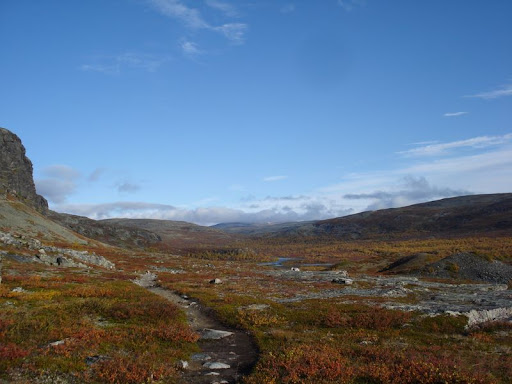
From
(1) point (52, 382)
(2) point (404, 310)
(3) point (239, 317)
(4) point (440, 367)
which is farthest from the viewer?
(2) point (404, 310)

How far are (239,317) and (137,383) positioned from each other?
40.6 ft

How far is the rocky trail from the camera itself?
14972 millimetres

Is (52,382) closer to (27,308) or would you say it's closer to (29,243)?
(27,308)

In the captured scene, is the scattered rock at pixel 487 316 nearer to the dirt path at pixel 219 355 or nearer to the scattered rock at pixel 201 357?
the dirt path at pixel 219 355

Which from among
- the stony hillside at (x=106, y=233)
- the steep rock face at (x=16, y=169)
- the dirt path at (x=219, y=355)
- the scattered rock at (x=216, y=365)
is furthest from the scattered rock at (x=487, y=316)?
the stony hillside at (x=106, y=233)

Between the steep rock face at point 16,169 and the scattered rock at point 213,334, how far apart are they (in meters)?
121

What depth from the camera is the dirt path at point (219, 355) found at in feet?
49.2

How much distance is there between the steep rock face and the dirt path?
120m

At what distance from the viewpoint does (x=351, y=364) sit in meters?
15.6

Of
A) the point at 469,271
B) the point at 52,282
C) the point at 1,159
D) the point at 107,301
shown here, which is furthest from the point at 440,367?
the point at 1,159

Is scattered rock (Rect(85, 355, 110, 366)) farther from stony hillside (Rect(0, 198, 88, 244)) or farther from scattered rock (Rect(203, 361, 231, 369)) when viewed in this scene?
stony hillside (Rect(0, 198, 88, 244))

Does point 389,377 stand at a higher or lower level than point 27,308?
lower

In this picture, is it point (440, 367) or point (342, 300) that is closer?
point (440, 367)

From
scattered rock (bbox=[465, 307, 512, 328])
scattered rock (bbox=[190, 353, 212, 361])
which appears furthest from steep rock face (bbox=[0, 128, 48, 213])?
scattered rock (bbox=[465, 307, 512, 328])
